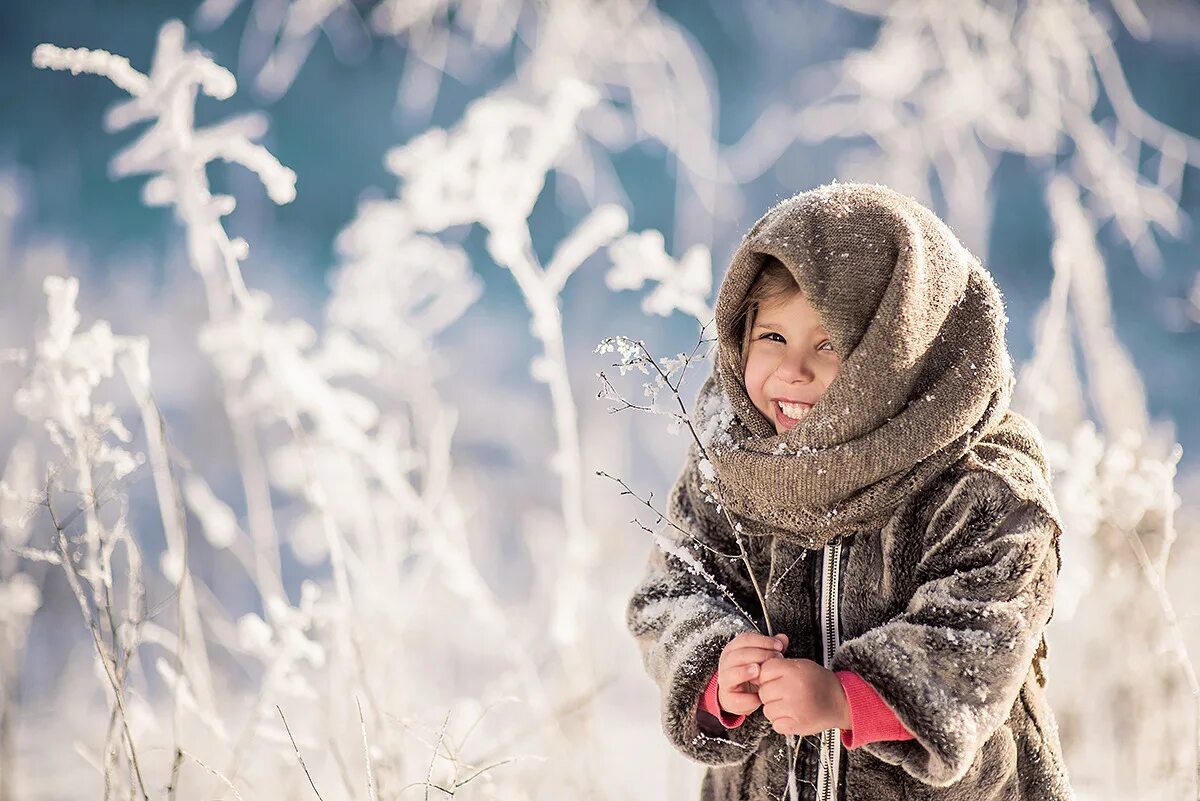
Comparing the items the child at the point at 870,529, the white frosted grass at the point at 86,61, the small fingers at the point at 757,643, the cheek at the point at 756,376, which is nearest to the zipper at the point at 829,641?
the child at the point at 870,529

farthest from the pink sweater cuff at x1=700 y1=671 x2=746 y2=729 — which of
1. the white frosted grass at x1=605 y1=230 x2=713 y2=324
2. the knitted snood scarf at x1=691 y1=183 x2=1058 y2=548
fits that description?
the white frosted grass at x1=605 y1=230 x2=713 y2=324

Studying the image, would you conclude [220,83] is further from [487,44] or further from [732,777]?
[487,44]

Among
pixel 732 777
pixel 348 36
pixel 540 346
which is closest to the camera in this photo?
pixel 732 777

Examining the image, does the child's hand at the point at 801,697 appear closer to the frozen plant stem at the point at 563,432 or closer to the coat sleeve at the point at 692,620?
the coat sleeve at the point at 692,620

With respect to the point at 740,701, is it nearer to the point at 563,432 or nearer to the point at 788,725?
the point at 788,725

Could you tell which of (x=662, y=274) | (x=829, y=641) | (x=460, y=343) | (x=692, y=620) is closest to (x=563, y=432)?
(x=662, y=274)

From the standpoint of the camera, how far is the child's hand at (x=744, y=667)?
124 cm

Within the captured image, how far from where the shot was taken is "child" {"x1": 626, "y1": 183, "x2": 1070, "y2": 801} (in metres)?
1.21

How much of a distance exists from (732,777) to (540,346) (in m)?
3.63

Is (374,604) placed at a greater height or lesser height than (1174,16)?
lesser

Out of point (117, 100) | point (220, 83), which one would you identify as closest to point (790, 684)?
point (220, 83)

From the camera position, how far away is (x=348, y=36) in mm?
4621

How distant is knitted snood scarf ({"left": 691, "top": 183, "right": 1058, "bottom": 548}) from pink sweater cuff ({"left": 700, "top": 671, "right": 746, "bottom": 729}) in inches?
8.6

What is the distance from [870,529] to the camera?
1.35 meters
